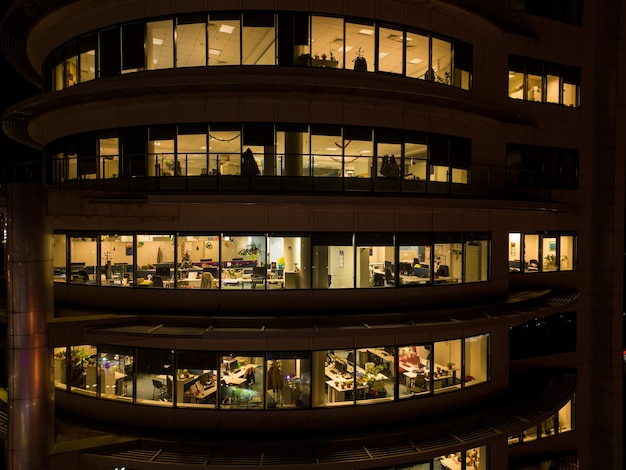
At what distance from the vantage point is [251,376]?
1466 centimetres

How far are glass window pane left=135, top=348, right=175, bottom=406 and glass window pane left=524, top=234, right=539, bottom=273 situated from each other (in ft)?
49.0

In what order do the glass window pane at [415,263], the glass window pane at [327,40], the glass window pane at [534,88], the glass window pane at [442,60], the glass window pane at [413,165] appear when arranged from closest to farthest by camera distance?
the glass window pane at [327,40] < the glass window pane at [415,263] < the glass window pane at [413,165] < the glass window pane at [442,60] < the glass window pane at [534,88]

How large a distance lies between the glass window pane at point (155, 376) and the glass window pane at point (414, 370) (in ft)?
24.9

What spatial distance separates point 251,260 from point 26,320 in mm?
6493

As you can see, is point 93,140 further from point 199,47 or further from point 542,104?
point 542,104

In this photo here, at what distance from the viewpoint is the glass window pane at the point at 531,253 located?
19.7 m

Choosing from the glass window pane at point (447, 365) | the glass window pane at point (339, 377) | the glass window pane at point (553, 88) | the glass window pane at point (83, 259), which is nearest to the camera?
the glass window pane at point (339, 377)

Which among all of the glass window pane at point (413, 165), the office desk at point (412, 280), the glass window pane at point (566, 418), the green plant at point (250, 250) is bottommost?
the glass window pane at point (566, 418)

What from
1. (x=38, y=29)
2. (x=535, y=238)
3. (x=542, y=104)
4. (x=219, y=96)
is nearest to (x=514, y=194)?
(x=535, y=238)

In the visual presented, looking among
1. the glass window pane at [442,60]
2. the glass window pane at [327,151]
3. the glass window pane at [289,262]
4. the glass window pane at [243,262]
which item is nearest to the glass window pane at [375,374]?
the glass window pane at [289,262]

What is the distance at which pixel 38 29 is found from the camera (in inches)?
691

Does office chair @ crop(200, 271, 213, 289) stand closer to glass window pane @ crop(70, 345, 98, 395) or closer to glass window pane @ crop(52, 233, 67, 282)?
glass window pane @ crop(70, 345, 98, 395)

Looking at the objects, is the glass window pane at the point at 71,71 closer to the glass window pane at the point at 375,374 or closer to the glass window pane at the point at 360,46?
the glass window pane at the point at 360,46

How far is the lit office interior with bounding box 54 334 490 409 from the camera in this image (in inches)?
577
